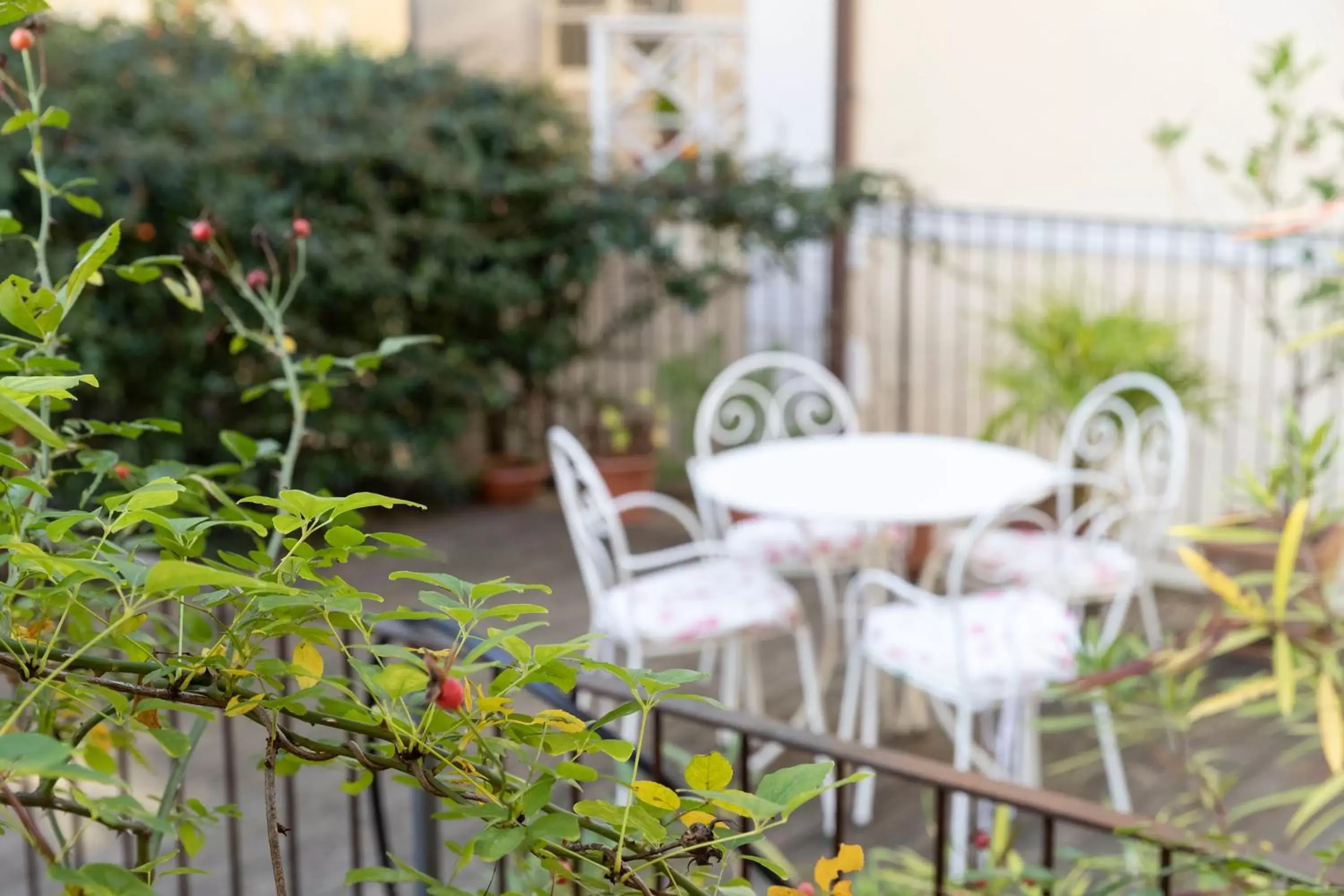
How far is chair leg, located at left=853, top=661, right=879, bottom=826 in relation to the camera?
3.57 metres

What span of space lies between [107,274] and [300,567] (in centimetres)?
425

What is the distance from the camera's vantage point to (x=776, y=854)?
2180 millimetres

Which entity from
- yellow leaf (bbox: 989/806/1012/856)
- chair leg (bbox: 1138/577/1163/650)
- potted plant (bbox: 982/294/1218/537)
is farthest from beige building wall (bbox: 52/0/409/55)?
yellow leaf (bbox: 989/806/1012/856)

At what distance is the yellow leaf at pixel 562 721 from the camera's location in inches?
31.7

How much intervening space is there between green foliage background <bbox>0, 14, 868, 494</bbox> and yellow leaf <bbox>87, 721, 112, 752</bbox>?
12.5ft

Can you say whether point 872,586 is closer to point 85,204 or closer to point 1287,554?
point 1287,554

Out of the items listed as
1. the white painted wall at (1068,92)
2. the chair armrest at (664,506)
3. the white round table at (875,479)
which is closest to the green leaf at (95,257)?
the white round table at (875,479)

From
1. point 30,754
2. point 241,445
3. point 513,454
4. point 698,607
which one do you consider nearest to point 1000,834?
point 241,445

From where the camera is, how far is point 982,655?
10.8 feet

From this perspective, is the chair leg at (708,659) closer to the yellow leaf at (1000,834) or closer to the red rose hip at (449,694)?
the yellow leaf at (1000,834)

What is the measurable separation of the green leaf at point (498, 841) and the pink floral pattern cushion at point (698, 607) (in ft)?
8.97

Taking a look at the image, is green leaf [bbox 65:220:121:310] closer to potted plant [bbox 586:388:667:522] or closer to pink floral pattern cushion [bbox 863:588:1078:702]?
pink floral pattern cushion [bbox 863:588:1078:702]

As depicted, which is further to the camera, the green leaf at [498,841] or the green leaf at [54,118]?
the green leaf at [54,118]

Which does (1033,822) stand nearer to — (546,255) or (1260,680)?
(1260,680)
